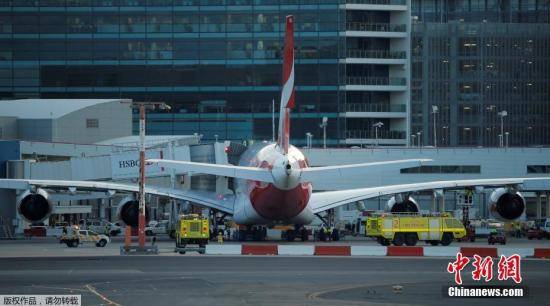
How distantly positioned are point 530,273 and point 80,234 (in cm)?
3366

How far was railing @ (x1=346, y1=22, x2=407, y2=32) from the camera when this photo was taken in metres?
145

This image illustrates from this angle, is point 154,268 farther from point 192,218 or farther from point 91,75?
point 91,75

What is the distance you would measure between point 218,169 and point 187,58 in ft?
237

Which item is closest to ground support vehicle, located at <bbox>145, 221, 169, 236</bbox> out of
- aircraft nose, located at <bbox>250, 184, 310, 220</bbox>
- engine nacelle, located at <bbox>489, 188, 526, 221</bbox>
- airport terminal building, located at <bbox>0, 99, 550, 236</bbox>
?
Result: airport terminal building, located at <bbox>0, 99, 550, 236</bbox>

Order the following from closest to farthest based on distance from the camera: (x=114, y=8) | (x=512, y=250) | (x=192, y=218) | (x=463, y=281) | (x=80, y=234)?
(x=463, y=281), (x=512, y=250), (x=192, y=218), (x=80, y=234), (x=114, y=8)

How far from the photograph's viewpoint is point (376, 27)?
484ft

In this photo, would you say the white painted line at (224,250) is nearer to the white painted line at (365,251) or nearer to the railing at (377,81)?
the white painted line at (365,251)


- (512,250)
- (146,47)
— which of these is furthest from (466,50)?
(512,250)

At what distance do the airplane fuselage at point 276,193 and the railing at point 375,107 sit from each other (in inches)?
2306

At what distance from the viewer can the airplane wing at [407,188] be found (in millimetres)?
83125

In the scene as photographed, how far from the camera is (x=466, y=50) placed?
164 m

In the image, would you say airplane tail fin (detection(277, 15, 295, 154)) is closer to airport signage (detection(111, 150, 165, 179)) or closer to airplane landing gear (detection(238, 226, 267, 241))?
airplane landing gear (detection(238, 226, 267, 241))

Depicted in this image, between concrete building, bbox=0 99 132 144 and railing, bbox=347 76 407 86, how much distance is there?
92.3ft

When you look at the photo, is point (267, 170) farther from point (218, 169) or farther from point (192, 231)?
point (218, 169)
